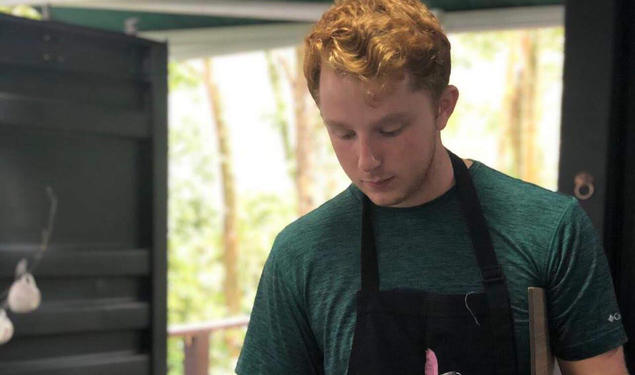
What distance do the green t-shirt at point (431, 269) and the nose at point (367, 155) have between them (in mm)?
144

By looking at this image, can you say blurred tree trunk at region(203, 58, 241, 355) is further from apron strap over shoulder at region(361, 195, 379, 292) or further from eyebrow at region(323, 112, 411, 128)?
eyebrow at region(323, 112, 411, 128)

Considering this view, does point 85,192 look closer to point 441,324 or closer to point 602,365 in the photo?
point 441,324

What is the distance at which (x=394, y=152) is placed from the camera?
105 cm

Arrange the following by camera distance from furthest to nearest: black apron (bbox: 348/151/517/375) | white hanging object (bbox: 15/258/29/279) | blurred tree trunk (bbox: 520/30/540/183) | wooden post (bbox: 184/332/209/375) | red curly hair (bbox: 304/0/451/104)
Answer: blurred tree trunk (bbox: 520/30/540/183), wooden post (bbox: 184/332/209/375), white hanging object (bbox: 15/258/29/279), black apron (bbox: 348/151/517/375), red curly hair (bbox: 304/0/451/104)

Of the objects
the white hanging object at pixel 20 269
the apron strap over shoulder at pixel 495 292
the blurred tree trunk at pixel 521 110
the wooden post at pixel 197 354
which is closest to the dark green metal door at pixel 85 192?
the white hanging object at pixel 20 269

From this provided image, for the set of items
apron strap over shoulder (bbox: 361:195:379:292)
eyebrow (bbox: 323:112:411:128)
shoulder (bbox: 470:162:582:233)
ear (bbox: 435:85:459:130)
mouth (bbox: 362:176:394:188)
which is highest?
ear (bbox: 435:85:459:130)

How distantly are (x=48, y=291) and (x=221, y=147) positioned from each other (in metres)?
7.49

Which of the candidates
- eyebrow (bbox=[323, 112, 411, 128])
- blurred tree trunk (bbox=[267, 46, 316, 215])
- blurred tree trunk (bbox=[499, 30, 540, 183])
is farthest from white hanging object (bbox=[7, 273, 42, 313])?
blurred tree trunk (bbox=[499, 30, 540, 183])

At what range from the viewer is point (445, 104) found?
3.60ft

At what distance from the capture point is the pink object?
111 centimetres

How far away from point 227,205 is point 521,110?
3.88 meters

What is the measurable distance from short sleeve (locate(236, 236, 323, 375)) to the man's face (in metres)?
0.19

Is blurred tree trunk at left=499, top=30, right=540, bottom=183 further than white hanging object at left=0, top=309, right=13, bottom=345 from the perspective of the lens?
Yes

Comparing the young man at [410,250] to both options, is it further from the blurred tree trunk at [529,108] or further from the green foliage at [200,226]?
the blurred tree trunk at [529,108]
